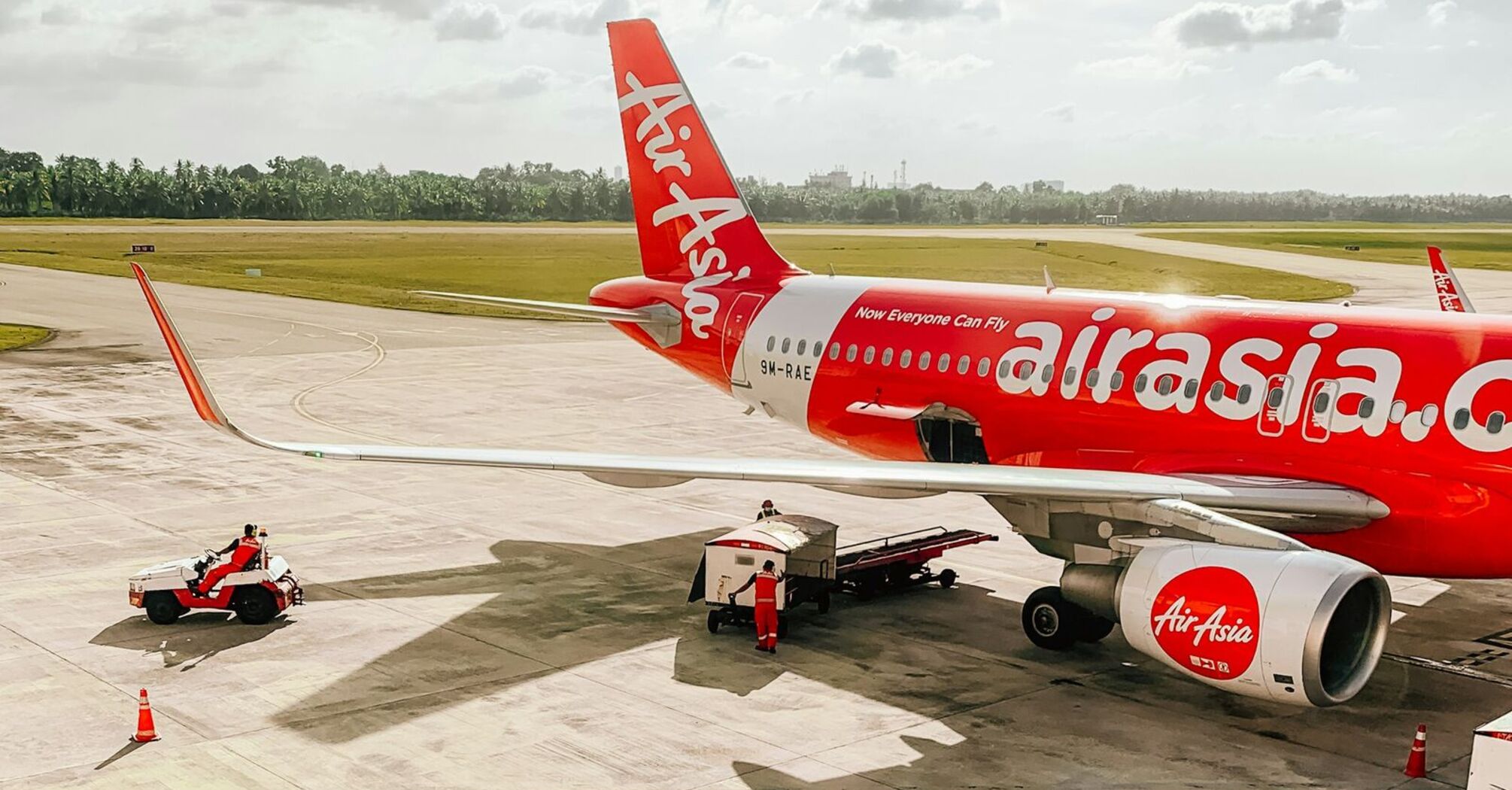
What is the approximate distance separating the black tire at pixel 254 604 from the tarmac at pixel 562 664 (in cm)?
33

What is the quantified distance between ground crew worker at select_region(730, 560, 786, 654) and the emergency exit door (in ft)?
27.3

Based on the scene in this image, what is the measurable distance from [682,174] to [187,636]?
13.6 meters

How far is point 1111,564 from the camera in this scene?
56.3ft

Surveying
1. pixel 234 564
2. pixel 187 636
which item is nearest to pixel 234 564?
pixel 234 564

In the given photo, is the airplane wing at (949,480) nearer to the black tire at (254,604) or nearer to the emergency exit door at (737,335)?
the black tire at (254,604)

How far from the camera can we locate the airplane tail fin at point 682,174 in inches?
1113

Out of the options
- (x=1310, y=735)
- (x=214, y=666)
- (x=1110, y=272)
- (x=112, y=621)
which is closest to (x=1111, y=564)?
(x=1310, y=735)

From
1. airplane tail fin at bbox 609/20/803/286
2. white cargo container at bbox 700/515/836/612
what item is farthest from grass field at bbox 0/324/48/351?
white cargo container at bbox 700/515/836/612

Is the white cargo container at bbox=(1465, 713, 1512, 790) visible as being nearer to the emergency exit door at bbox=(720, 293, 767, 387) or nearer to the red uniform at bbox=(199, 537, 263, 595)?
the red uniform at bbox=(199, 537, 263, 595)

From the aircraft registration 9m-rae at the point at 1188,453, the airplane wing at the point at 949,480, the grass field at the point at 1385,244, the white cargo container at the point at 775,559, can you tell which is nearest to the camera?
the aircraft registration 9m-rae at the point at 1188,453

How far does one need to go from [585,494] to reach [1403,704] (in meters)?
16.5

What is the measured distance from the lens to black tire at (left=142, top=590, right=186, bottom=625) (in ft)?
64.1

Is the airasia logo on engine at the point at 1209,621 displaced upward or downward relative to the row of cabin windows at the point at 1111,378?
downward

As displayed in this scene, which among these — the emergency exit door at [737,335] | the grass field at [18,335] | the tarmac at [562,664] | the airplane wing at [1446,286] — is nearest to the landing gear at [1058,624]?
the tarmac at [562,664]
